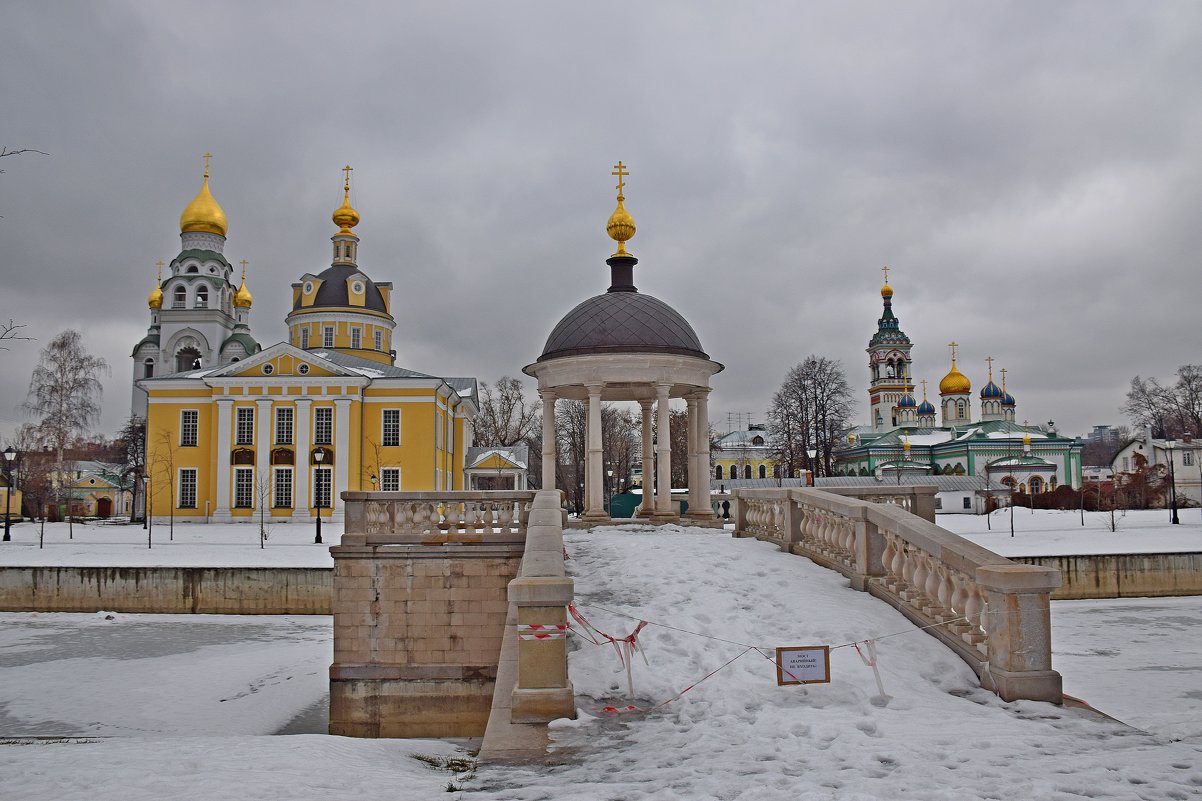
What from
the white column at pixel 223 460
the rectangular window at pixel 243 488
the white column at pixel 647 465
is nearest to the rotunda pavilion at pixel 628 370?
the white column at pixel 647 465

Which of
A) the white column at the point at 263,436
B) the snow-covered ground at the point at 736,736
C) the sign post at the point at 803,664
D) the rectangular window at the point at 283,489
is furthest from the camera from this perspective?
the rectangular window at the point at 283,489

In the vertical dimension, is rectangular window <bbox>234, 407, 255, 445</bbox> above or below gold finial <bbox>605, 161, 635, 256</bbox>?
below

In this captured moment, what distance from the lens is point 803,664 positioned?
7.22 metres

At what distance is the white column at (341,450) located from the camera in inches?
1720

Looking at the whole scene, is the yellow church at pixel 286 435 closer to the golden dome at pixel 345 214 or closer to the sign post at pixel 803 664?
the golden dome at pixel 345 214

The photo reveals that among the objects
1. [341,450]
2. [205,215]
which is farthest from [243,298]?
[341,450]

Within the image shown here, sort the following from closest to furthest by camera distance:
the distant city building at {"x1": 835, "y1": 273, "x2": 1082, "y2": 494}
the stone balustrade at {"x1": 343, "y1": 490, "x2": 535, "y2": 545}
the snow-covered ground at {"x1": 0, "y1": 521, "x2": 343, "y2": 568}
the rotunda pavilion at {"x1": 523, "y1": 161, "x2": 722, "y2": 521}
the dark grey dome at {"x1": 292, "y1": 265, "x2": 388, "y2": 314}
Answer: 1. the stone balustrade at {"x1": 343, "y1": 490, "x2": 535, "y2": 545}
2. the rotunda pavilion at {"x1": 523, "y1": 161, "x2": 722, "y2": 521}
3. the snow-covered ground at {"x1": 0, "y1": 521, "x2": 343, "y2": 568}
4. the dark grey dome at {"x1": 292, "y1": 265, "x2": 388, "y2": 314}
5. the distant city building at {"x1": 835, "y1": 273, "x2": 1082, "y2": 494}

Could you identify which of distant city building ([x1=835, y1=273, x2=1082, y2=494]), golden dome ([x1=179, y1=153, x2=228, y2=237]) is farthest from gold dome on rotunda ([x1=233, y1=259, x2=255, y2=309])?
distant city building ([x1=835, y1=273, x2=1082, y2=494])

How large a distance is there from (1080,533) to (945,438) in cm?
5182

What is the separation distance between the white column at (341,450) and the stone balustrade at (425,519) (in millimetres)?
31953

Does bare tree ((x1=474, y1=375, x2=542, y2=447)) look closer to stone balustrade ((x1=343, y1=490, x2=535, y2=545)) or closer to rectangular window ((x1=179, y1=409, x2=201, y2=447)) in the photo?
rectangular window ((x1=179, y1=409, x2=201, y2=447))

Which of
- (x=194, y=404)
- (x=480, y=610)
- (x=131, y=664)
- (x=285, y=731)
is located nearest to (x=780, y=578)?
(x=480, y=610)

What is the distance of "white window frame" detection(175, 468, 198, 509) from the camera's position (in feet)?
145

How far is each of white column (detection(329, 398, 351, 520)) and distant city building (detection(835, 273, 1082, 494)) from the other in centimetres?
3910
